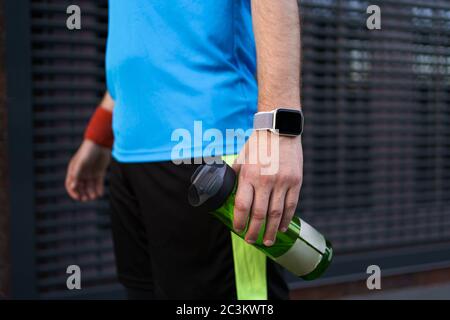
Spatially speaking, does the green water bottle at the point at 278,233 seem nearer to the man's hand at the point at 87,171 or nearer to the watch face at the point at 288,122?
the watch face at the point at 288,122

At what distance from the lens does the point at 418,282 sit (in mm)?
4785

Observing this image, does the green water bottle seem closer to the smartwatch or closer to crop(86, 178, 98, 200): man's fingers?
the smartwatch

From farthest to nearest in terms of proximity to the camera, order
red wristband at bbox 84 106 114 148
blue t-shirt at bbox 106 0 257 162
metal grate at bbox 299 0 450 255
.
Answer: metal grate at bbox 299 0 450 255, red wristband at bbox 84 106 114 148, blue t-shirt at bbox 106 0 257 162

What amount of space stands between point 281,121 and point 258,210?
0.70ft

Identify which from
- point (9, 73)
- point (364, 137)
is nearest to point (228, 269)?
point (9, 73)

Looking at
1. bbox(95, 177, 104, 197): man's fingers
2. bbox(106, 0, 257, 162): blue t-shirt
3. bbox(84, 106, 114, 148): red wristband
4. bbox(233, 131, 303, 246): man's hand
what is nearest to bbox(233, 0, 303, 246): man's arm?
bbox(233, 131, 303, 246): man's hand

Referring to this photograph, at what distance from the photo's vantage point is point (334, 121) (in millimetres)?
4863

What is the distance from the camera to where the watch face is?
1.26 metres

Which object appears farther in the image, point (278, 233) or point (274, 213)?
point (278, 233)

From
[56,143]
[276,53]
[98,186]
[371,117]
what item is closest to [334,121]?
[371,117]

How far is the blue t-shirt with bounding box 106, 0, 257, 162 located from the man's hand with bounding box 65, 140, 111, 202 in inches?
21.4

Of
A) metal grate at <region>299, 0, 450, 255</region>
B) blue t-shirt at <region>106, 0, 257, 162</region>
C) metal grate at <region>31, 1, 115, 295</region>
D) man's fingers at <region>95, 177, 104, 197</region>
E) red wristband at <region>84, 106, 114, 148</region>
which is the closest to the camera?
blue t-shirt at <region>106, 0, 257, 162</region>

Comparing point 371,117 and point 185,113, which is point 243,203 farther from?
point 371,117
